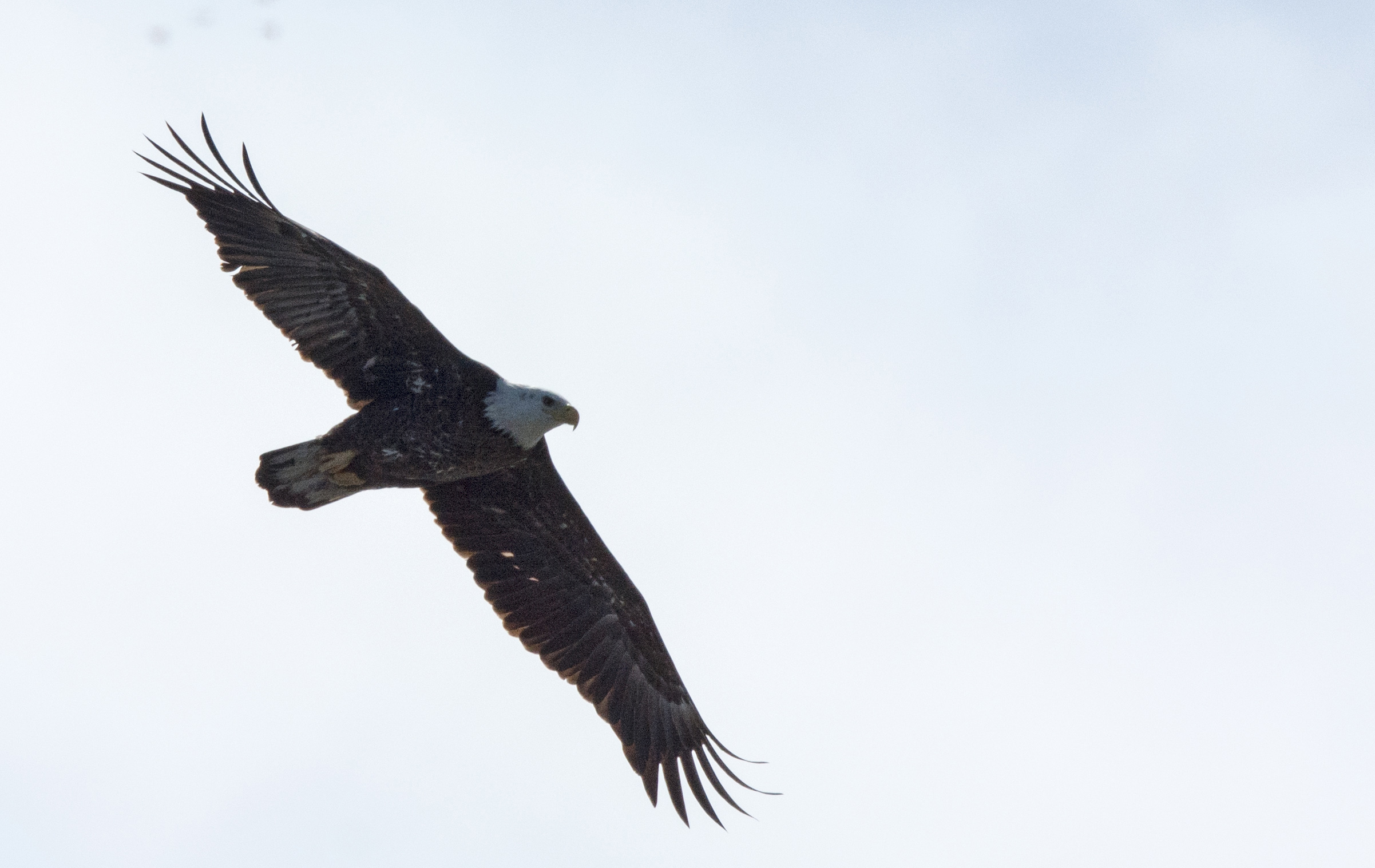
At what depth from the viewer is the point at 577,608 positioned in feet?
42.2

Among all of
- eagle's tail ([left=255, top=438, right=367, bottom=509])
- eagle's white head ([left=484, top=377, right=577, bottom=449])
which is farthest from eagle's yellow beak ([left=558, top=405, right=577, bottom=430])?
eagle's tail ([left=255, top=438, right=367, bottom=509])

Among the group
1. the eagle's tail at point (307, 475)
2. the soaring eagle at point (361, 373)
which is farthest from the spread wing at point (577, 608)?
the eagle's tail at point (307, 475)

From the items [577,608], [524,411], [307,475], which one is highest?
[524,411]

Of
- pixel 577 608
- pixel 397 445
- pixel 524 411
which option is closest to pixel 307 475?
pixel 397 445

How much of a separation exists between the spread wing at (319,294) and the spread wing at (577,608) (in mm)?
1363

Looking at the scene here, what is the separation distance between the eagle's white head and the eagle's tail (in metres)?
1.14

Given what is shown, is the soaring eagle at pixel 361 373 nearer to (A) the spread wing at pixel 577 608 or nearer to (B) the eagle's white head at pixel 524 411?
(B) the eagle's white head at pixel 524 411

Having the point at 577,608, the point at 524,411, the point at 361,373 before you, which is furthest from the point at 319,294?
the point at 577,608

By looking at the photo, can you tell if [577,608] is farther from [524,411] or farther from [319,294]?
[319,294]

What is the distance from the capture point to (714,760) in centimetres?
1262

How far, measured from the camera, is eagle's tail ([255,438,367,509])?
37.6 ft

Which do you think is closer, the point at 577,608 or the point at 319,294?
the point at 319,294

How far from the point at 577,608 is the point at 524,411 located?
2157mm

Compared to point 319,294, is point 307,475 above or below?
below
